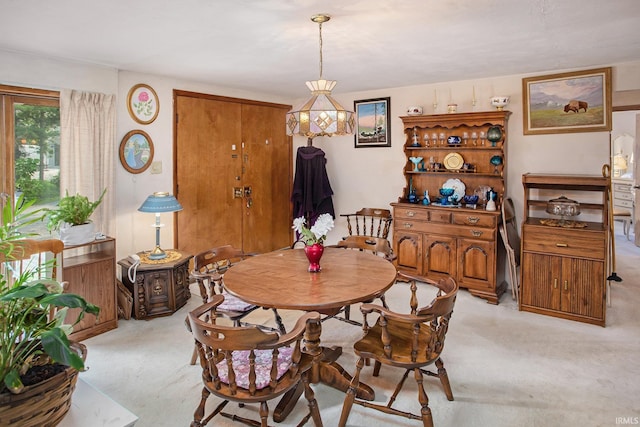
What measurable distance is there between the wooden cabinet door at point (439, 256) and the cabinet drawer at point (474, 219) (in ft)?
0.68

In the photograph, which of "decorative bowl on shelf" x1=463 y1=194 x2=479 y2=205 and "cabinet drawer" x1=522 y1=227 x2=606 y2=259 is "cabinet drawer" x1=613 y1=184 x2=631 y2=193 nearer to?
"decorative bowl on shelf" x1=463 y1=194 x2=479 y2=205

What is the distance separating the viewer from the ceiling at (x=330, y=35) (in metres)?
2.34

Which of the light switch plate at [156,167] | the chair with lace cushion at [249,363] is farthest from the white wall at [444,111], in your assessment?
the chair with lace cushion at [249,363]

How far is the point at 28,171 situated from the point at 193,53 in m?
1.78

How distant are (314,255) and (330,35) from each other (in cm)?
156

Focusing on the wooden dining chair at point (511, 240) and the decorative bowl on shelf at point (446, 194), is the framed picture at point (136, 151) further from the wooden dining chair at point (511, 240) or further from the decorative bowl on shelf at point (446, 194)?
the wooden dining chair at point (511, 240)

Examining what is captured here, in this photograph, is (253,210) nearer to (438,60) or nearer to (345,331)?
(345,331)

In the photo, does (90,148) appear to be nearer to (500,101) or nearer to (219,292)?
(219,292)

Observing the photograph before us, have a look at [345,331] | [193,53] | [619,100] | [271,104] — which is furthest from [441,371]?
[271,104]

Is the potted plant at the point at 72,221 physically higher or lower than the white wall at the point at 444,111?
lower

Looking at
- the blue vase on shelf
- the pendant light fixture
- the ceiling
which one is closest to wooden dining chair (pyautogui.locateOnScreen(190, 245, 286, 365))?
the pendant light fixture

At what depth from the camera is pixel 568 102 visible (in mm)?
4039

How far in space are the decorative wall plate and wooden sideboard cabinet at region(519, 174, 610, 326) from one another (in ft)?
2.72

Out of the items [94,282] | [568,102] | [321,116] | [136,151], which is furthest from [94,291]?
[568,102]
